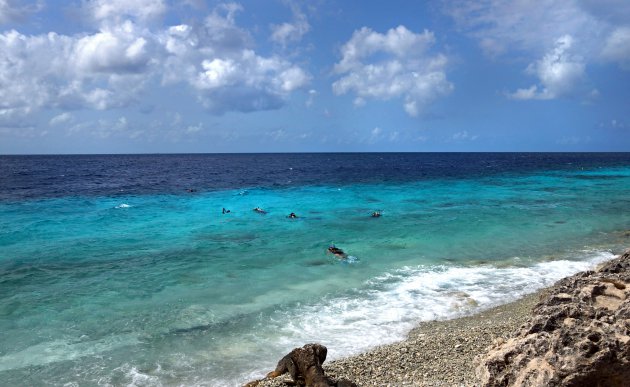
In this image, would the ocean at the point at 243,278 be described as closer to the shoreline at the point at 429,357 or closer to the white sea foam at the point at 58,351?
the white sea foam at the point at 58,351

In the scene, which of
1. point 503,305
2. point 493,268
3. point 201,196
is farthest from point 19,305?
point 201,196

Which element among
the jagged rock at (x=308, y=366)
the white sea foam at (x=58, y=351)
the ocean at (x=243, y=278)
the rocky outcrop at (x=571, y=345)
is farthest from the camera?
the ocean at (x=243, y=278)

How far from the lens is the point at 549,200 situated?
133ft

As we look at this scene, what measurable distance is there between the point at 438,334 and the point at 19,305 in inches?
536

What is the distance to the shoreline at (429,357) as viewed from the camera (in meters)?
8.34

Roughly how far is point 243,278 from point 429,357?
9802 mm

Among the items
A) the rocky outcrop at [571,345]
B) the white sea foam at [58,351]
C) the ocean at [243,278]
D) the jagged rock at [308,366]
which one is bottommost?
the white sea foam at [58,351]

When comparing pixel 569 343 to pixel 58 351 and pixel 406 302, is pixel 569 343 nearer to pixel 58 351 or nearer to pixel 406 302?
pixel 406 302

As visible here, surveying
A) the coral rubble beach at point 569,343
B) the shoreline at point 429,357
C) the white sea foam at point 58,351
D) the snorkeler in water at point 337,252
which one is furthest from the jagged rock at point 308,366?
the snorkeler in water at point 337,252

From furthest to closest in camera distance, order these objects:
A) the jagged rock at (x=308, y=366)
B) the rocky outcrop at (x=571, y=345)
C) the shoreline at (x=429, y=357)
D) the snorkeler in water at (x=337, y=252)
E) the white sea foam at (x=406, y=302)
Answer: the snorkeler in water at (x=337, y=252), the white sea foam at (x=406, y=302), the shoreline at (x=429, y=357), the jagged rock at (x=308, y=366), the rocky outcrop at (x=571, y=345)

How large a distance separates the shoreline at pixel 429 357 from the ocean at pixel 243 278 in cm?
86

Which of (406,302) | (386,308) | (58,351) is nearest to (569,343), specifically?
(386,308)

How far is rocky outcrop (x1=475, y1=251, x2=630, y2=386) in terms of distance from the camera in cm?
467

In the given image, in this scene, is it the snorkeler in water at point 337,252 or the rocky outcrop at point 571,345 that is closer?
the rocky outcrop at point 571,345
